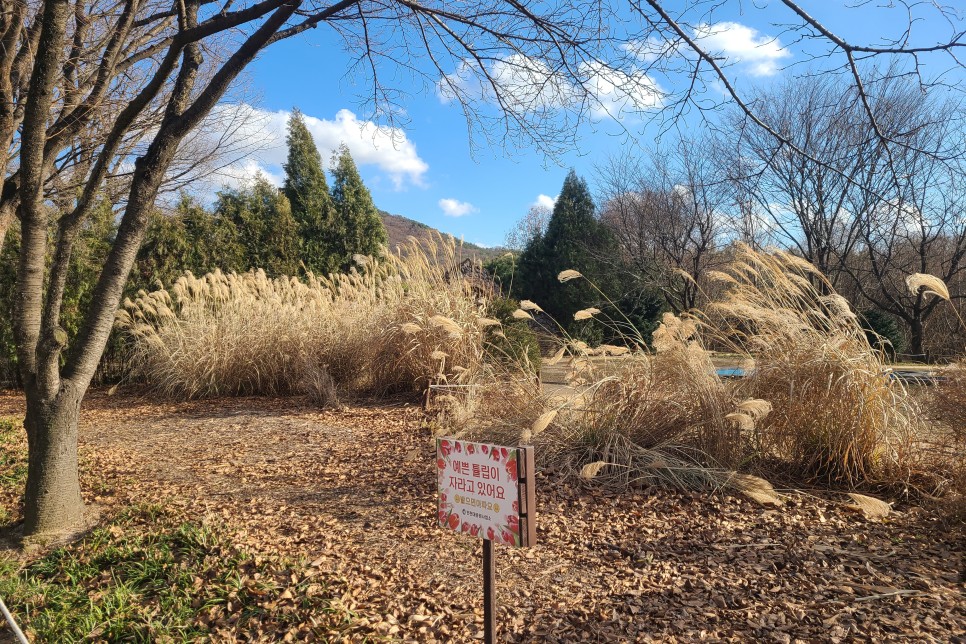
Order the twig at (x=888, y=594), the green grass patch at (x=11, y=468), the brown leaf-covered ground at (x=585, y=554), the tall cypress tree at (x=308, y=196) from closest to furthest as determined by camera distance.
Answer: the brown leaf-covered ground at (x=585, y=554)
the twig at (x=888, y=594)
the green grass patch at (x=11, y=468)
the tall cypress tree at (x=308, y=196)

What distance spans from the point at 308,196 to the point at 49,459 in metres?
14.5

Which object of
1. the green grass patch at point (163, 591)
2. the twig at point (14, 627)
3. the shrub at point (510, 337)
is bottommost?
the green grass patch at point (163, 591)

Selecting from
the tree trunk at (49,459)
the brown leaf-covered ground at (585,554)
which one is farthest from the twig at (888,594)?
the tree trunk at (49,459)

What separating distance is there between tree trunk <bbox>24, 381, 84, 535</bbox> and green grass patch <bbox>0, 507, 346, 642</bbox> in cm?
24

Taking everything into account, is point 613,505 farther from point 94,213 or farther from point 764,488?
point 94,213

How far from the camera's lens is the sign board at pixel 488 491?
6.33 feet

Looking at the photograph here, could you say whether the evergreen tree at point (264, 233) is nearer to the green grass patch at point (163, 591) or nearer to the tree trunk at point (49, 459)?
the tree trunk at point (49, 459)

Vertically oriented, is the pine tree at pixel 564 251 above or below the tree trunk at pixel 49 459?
above

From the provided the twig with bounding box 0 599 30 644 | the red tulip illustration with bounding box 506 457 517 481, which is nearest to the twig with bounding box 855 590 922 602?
the red tulip illustration with bounding box 506 457 517 481

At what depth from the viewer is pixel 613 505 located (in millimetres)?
3668

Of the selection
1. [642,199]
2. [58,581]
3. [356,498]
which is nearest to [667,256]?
[642,199]

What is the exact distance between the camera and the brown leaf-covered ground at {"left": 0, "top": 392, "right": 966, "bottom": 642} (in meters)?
2.39

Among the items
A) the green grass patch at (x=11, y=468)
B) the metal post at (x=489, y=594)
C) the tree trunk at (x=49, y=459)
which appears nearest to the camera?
the metal post at (x=489, y=594)

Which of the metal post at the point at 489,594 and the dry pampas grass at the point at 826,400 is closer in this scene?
the metal post at the point at 489,594
